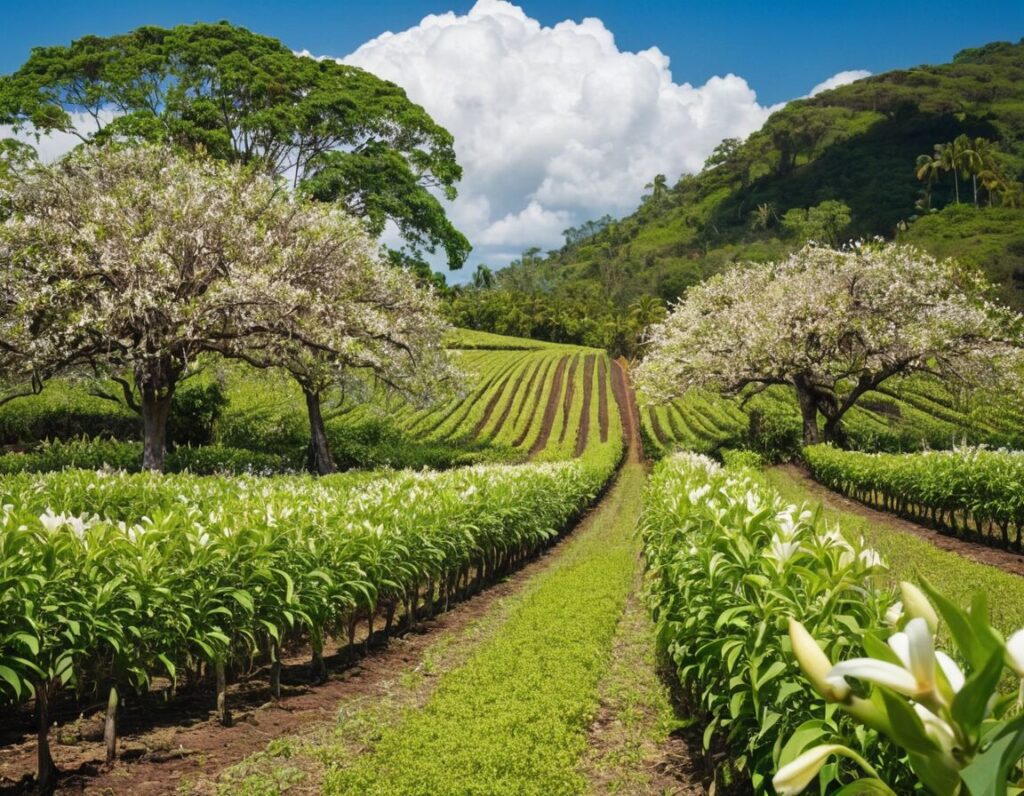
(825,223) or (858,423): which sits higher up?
(825,223)

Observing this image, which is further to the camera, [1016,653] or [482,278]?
[482,278]

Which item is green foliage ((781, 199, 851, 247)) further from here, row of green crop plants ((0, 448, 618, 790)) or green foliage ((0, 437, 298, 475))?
row of green crop plants ((0, 448, 618, 790))

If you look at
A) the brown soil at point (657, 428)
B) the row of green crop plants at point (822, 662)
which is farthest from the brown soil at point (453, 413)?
the row of green crop plants at point (822, 662)

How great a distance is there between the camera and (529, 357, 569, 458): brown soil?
3459 cm

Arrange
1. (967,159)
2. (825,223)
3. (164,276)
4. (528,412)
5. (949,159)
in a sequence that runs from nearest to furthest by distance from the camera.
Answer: (164,276) < (528,412) < (967,159) < (949,159) < (825,223)

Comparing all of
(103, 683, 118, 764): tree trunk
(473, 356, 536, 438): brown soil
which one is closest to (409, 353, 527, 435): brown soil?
(473, 356, 536, 438): brown soil

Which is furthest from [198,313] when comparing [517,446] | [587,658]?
[517,446]

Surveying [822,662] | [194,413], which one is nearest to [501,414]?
[194,413]

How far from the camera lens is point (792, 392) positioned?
137 feet

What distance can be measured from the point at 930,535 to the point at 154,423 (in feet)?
59.6

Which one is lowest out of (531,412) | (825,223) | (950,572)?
(950,572)

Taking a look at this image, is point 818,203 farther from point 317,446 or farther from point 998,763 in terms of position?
point 998,763

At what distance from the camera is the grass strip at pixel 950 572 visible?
785cm

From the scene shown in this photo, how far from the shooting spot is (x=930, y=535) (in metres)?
15.2
